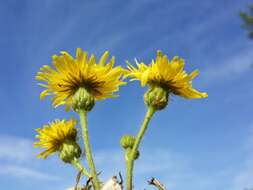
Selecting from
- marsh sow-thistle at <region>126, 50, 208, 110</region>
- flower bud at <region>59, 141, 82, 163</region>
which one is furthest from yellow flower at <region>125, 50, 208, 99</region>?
flower bud at <region>59, 141, 82, 163</region>

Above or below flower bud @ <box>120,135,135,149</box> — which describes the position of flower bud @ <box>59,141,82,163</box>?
above

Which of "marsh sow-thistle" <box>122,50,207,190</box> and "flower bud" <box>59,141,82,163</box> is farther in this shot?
"flower bud" <box>59,141,82,163</box>

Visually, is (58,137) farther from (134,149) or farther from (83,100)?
(134,149)

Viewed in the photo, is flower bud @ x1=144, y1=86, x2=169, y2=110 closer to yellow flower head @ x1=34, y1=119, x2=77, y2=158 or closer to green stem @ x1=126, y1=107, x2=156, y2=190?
green stem @ x1=126, y1=107, x2=156, y2=190

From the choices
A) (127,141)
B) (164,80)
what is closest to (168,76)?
(164,80)

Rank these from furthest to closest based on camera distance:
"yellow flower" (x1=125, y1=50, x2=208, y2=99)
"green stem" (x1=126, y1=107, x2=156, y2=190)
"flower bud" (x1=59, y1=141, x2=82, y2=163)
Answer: "flower bud" (x1=59, y1=141, x2=82, y2=163)
"yellow flower" (x1=125, y1=50, x2=208, y2=99)
"green stem" (x1=126, y1=107, x2=156, y2=190)

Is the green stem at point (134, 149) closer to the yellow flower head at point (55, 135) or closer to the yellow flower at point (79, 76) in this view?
the yellow flower at point (79, 76)
